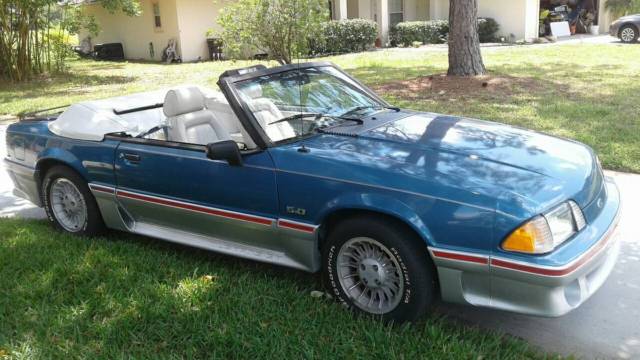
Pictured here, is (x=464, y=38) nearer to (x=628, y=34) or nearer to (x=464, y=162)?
(x=464, y=162)

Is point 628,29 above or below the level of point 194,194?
above

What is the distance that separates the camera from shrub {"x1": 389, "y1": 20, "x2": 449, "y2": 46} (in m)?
24.1

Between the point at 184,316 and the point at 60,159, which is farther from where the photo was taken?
the point at 60,159

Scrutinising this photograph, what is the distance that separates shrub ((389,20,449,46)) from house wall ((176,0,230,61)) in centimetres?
705

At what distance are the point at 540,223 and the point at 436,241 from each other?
528 millimetres

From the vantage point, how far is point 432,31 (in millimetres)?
24156

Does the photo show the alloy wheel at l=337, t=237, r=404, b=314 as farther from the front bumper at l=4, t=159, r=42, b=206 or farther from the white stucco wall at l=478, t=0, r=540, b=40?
the white stucco wall at l=478, t=0, r=540, b=40

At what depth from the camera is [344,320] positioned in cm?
358

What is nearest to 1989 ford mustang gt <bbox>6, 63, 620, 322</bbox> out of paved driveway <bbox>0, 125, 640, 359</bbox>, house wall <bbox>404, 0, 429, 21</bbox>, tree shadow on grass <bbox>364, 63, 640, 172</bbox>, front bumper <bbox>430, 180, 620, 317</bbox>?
front bumper <bbox>430, 180, 620, 317</bbox>

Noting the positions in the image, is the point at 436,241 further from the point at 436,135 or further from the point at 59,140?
the point at 59,140

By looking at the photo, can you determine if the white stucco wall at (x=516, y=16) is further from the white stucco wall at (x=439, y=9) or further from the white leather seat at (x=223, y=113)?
the white leather seat at (x=223, y=113)

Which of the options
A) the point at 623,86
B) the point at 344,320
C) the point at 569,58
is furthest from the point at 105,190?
the point at 569,58

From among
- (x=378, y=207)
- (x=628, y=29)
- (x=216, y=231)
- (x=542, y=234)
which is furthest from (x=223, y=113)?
(x=628, y=29)

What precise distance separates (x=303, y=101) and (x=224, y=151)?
94 centimetres
